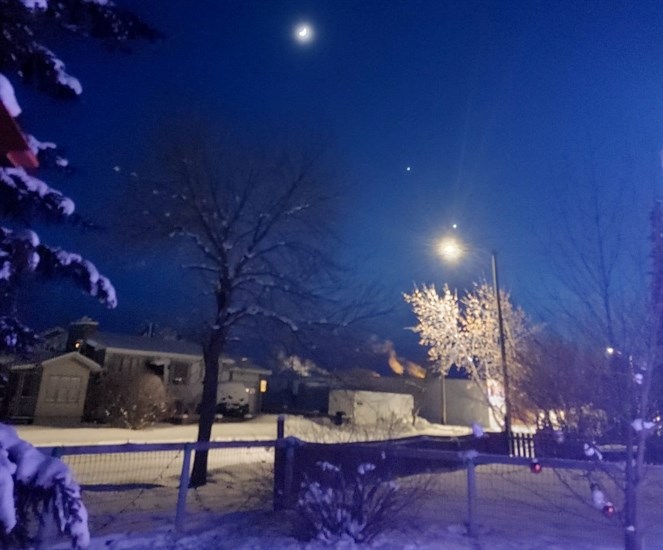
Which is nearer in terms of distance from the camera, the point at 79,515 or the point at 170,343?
the point at 79,515

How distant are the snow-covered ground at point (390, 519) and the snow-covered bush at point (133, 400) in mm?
14188

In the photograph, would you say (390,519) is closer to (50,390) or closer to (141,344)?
(50,390)

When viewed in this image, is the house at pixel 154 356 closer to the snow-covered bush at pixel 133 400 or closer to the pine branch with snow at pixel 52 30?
the snow-covered bush at pixel 133 400

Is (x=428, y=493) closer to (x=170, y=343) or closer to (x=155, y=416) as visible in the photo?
(x=155, y=416)

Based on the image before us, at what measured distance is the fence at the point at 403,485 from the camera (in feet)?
23.1

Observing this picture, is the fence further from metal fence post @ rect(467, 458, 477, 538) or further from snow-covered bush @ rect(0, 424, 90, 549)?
snow-covered bush @ rect(0, 424, 90, 549)

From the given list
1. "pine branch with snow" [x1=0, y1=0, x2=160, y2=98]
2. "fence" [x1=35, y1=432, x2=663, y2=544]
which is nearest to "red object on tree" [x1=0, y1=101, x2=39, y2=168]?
"pine branch with snow" [x1=0, y1=0, x2=160, y2=98]

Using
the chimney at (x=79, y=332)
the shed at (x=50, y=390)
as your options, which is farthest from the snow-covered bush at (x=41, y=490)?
the chimney at (x=79, y=332)

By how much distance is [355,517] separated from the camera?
6.59 meters

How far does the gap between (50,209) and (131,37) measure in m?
1.89

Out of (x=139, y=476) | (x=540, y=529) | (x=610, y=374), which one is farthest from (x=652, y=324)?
(x=139, y=476)

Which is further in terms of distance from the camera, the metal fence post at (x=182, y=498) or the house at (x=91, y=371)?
the house at (x=91, y=371)

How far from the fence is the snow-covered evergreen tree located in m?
2.82

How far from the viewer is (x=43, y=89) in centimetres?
462
